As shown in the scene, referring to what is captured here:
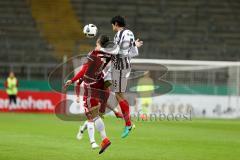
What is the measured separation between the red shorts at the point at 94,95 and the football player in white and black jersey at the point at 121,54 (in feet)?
0.96

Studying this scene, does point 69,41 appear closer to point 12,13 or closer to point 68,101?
point 12,13

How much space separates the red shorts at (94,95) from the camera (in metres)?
11.5

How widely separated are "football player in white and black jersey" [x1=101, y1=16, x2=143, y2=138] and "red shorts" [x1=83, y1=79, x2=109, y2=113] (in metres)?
0.29

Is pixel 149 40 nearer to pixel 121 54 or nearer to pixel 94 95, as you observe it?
pixel 121 54

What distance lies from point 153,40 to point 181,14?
9.98 ft

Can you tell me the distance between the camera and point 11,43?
34.4 m

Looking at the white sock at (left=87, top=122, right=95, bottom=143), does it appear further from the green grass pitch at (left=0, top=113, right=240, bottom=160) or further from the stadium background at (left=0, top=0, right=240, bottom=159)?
the stadium background at (left=0, top=0, right=240, bottom=159)

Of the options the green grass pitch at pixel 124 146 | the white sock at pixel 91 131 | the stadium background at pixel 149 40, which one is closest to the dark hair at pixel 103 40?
the white sock at pixel 91 131

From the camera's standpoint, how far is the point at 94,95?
38.9 feet

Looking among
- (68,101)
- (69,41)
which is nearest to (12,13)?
(69,41)

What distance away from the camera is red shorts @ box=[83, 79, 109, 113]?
11.5 m

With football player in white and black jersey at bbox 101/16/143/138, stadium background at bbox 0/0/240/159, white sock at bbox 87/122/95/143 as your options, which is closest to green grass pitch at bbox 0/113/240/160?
white sock at bbox 87/122/95/143

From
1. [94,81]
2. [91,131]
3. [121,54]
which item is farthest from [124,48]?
[91,131]

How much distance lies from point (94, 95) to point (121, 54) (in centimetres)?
94
